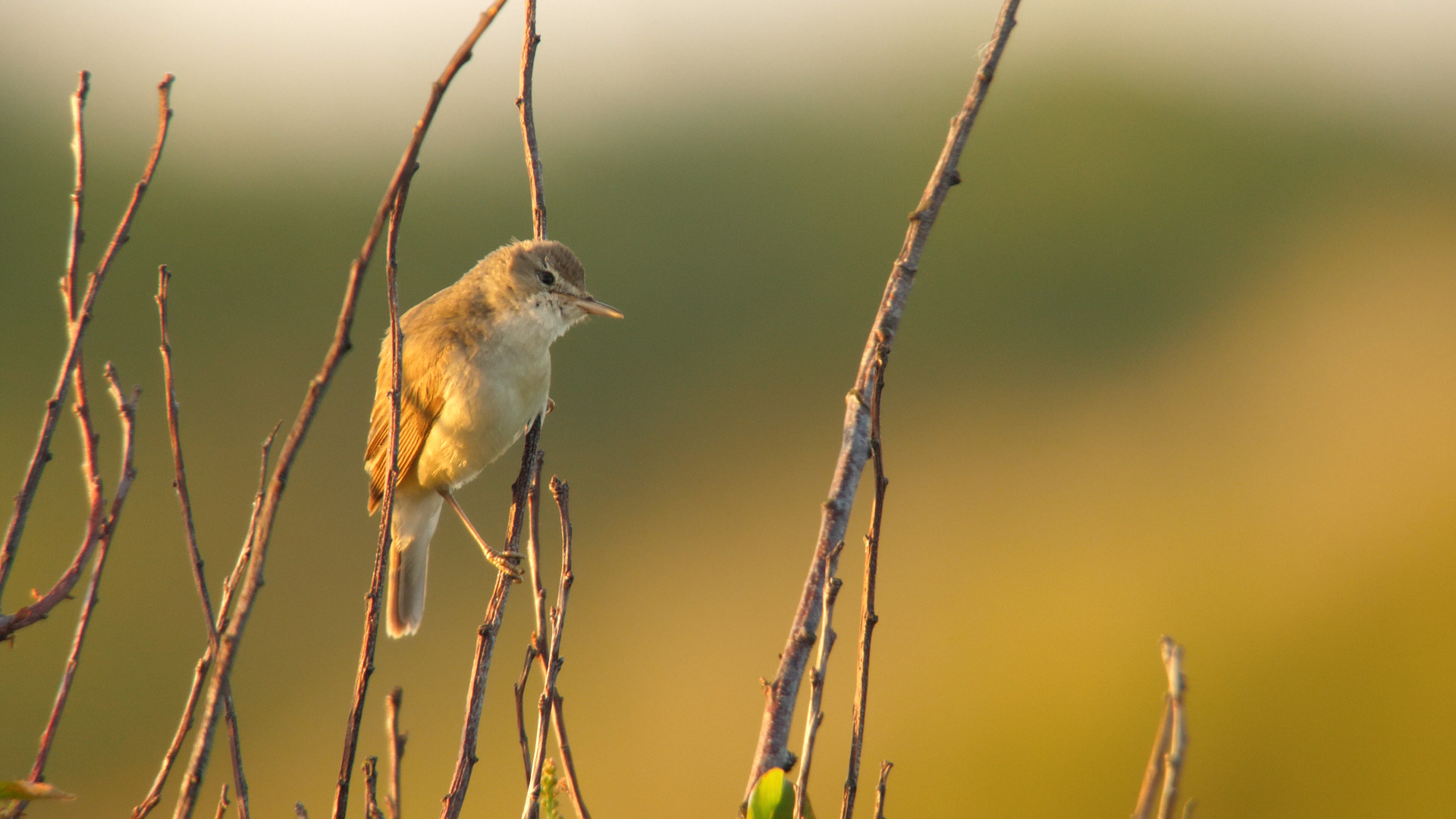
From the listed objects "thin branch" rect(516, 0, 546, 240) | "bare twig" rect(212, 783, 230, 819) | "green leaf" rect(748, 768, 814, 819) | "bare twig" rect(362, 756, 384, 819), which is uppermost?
"thin branch" rect(516, 0, 546, 240)

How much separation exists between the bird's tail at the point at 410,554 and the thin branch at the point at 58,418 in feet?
8.31

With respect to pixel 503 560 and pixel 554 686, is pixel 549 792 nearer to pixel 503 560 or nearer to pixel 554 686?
pixel 554 686

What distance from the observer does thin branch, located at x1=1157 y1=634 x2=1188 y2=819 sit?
1211mm

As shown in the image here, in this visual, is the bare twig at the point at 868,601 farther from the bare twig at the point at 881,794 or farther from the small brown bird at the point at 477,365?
the small brown bird at the point at 477,365

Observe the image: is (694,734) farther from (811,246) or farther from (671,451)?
(811,246)

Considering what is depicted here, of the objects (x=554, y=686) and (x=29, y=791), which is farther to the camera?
(x=554, y=686)

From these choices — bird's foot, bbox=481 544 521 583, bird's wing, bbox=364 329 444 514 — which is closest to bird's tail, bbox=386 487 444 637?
bird's wing, bbox=364 329 444 514

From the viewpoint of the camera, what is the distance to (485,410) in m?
3.96

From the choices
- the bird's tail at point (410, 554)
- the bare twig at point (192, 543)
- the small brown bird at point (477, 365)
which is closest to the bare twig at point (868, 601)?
the bare twig at point (192, 543)

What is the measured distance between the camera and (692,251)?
11672mm

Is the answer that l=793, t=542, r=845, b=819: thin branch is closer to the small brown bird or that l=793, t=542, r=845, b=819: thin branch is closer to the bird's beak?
the small brown bird

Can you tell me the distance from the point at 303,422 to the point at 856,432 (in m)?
0.92

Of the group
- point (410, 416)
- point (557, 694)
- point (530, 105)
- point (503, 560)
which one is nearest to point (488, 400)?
point (410, 416)

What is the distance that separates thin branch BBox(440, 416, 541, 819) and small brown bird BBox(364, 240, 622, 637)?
1191mm
